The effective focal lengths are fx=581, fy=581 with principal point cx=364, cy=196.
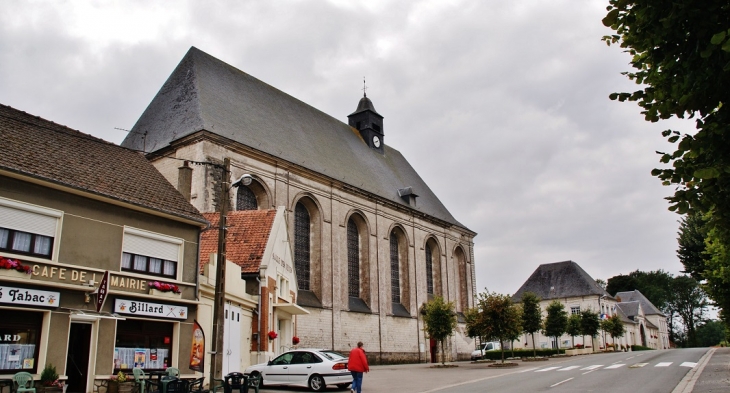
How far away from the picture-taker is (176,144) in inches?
1062

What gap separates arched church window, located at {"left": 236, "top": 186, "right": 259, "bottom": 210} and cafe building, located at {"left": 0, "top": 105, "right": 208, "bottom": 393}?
470 inches

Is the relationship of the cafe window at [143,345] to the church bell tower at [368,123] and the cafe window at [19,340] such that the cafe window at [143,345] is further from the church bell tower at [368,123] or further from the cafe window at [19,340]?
the church bell tower at [368,123]

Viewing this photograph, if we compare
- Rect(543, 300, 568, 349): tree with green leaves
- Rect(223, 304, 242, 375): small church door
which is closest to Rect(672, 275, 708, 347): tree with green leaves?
Rect(543, 300, 568, 349): tree with green leaves

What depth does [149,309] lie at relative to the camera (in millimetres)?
13766

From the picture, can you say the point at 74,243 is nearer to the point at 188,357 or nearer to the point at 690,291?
the point at 188,357

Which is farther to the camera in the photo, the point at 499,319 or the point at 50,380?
the point at 499,319

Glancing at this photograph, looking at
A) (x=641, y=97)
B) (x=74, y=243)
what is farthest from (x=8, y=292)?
(x=641, y=97)

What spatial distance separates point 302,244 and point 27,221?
20.0 meters

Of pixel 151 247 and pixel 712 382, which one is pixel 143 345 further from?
pixel 712 382

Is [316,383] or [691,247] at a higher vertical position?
[691,247]

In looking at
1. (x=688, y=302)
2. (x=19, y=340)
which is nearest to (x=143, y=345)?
(x=19, y=340)

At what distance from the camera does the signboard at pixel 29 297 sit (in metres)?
11.0

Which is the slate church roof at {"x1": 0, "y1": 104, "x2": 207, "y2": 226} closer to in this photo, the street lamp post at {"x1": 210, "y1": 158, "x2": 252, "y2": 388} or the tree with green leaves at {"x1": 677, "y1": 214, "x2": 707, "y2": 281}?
the street lamp post at {"x1": 210, "y1": 158, "x2": 252, "y2": 388}

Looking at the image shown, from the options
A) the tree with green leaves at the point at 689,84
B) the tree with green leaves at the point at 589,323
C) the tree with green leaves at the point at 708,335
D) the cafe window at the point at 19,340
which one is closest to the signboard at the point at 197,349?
the cafe window at the point at 19,340
